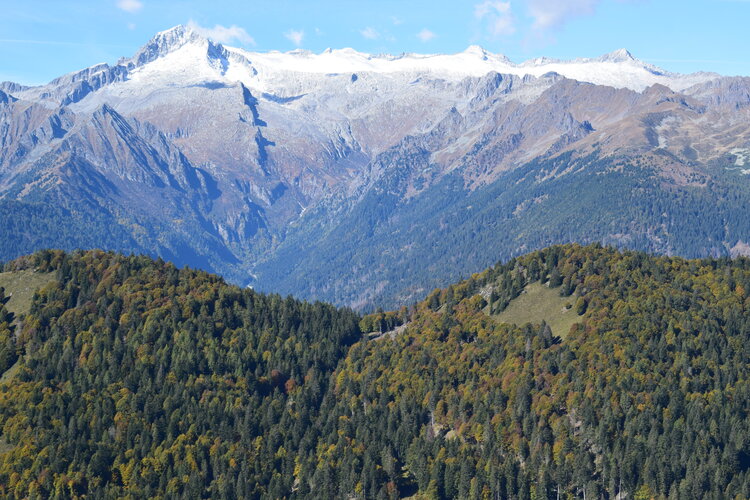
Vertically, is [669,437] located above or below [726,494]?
above

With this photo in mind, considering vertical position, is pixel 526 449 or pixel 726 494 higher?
pixel 526 449

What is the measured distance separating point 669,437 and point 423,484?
177 ft

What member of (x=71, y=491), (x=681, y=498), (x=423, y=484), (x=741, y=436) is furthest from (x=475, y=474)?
(x=71, y=491)

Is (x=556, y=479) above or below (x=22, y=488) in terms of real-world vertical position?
below

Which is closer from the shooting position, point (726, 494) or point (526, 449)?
point (726, 494)

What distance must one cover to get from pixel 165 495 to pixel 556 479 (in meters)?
85.3

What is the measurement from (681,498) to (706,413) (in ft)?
92.6

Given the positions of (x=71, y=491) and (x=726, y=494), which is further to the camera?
(x=71, y=491)

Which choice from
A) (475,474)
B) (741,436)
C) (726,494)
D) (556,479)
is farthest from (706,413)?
(475,474)

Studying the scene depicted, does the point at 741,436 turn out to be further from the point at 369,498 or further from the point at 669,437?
the point at 369,498

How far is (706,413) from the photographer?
19838 centimetres

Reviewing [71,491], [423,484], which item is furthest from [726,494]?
[71,491]

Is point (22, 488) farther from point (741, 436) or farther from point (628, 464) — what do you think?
point (741, 436)

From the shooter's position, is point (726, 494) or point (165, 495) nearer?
point (726, 494)
